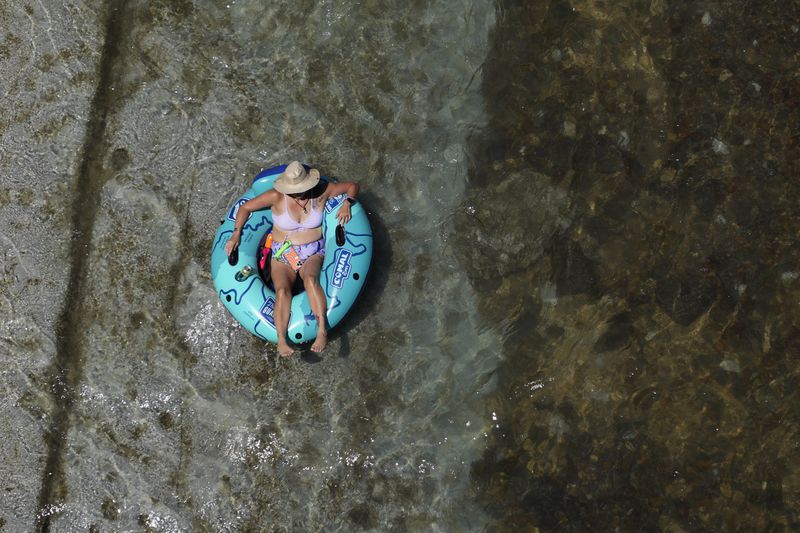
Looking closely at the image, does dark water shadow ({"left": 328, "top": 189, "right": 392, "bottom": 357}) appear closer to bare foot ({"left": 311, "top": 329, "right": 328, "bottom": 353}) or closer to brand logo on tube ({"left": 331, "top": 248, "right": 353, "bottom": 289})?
brand logo on tube ({"left": 331, "top": 248, "right": 353, "bottom": 289})

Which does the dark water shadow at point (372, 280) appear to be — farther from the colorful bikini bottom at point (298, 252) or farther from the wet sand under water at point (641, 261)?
the wet sand under water at point (641, 261)

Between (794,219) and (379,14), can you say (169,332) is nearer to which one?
(379,14)

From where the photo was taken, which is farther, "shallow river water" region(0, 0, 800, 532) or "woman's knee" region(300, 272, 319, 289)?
"shallow river water" region(0, 0, 800, 532)

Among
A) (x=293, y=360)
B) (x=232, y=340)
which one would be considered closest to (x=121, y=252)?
(x=232, y=340)

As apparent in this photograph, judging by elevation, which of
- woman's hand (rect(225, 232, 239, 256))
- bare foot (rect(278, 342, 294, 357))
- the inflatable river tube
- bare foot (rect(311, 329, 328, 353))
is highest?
woman's hand (rect(225, 232, 239, 256))

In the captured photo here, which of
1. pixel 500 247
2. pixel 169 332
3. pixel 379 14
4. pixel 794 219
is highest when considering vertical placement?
pixel 379 14

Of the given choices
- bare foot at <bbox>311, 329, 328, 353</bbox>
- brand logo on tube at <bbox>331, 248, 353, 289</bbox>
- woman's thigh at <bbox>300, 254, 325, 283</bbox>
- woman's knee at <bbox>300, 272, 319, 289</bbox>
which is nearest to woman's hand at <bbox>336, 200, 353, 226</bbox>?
brand logo on tube at <bbox>331, 248, 353, 289</bbox>
